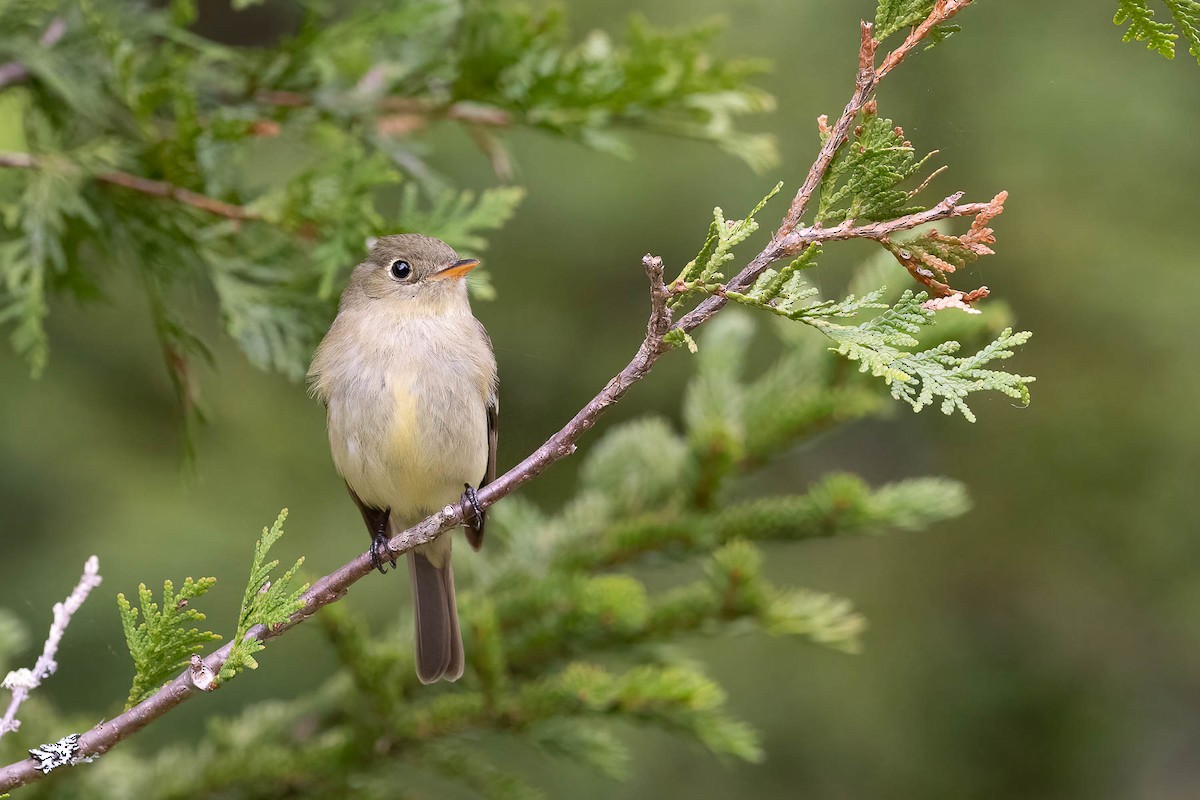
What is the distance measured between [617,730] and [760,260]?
15.5 feet

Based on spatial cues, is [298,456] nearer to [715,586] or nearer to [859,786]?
[859,786]

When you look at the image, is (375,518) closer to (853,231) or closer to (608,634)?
(608,634)

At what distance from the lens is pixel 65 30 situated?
3854 millimetres

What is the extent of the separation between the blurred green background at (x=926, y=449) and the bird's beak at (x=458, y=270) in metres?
2.45

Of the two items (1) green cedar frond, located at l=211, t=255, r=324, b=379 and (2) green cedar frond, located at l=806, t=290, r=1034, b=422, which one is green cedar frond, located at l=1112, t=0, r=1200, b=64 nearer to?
(2) green cedar frond, located at l=806, t=290, r=1034, b=422

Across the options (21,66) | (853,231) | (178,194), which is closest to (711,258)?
(853,231)

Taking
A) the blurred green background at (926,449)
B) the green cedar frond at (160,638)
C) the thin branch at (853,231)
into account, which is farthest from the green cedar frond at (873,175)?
the blurred green background at (926,449)

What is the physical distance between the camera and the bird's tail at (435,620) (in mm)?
3707

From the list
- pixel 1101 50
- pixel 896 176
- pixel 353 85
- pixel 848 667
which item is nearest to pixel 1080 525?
pixel 848 667

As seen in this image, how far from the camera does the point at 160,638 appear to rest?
2217 mm

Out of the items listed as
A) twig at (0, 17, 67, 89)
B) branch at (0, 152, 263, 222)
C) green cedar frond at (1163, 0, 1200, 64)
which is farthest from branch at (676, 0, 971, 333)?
twig at (0, 17, 67, 89)

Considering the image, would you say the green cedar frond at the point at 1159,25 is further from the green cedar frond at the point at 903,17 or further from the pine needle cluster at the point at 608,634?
the pine needle cluster at the point at 608,634

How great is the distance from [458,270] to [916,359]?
1.79m

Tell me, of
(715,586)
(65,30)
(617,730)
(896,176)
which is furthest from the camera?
(617,730)
